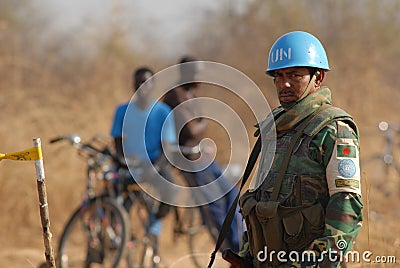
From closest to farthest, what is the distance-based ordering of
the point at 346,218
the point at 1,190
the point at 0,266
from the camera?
the point at 346,218 → the point at 0,266 → the point at 1,190

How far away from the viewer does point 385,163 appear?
10.0 metres

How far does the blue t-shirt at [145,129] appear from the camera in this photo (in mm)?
7355

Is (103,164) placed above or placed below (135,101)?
below

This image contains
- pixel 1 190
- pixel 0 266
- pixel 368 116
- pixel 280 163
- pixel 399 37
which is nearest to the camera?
pixel 280 163

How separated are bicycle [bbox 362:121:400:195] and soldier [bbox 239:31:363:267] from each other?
6.12 metres

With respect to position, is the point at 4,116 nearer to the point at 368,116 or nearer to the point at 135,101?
the point at 135,101

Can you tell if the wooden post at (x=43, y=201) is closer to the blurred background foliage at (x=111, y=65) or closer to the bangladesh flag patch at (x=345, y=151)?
the bangladesh flag patch at (x=345, y=151)

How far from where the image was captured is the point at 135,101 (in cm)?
756

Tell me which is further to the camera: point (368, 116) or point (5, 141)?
point (368, 116)

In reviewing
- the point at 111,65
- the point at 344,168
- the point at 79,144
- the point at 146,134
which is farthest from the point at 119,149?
the point at 111,65

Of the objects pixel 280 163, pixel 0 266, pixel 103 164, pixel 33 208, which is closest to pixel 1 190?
pixel 33 208

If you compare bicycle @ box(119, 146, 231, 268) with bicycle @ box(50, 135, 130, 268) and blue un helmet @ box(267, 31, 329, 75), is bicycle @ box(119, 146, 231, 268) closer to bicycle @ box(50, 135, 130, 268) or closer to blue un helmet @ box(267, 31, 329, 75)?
bicycle @ box(50, 135, 130, 268)

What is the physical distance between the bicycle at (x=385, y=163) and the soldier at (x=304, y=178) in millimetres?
6121

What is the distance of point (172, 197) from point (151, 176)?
421mm
